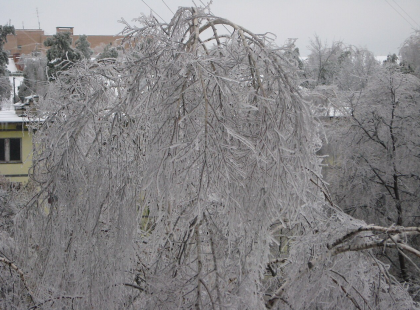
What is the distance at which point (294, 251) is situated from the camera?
3.38 m

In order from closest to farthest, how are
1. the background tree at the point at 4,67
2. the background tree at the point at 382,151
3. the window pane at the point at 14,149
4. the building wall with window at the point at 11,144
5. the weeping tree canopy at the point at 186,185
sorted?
1. the weeping tree canopy at the point at 186,185
2. the background tree at the point at 382,151
3. the background tree at the point at 4,67
4. the building wall with window at the point at 11,144
5. the window pane at the point at 14,149

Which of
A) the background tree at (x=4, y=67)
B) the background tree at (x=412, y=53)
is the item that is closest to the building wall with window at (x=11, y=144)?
the background tree at (x=4, y=67)

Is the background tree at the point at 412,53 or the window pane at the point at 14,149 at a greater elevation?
the background tree at the point at 412,53

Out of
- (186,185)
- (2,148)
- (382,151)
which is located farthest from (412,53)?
(2,148)

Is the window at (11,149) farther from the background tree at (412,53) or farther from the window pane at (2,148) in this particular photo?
the background tree at (412,53)

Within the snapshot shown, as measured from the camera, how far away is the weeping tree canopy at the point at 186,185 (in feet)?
7.57

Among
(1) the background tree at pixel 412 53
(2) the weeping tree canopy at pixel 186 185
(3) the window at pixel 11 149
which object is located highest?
(1) the background tree at pixel 412 53

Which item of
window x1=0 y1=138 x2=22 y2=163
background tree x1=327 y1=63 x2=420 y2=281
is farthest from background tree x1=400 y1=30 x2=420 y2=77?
window x1=0 y1=138 x2=22 y2=163

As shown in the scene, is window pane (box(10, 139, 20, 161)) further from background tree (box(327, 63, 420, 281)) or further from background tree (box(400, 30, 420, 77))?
background tree (box(400, 30, 420, 77))

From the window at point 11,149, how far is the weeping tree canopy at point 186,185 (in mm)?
10360

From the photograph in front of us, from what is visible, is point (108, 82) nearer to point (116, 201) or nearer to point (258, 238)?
point (116, 201)

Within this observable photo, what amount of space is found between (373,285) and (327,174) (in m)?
7.62

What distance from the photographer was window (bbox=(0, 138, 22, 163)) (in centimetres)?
1309

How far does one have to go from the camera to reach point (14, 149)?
43.1 feet
